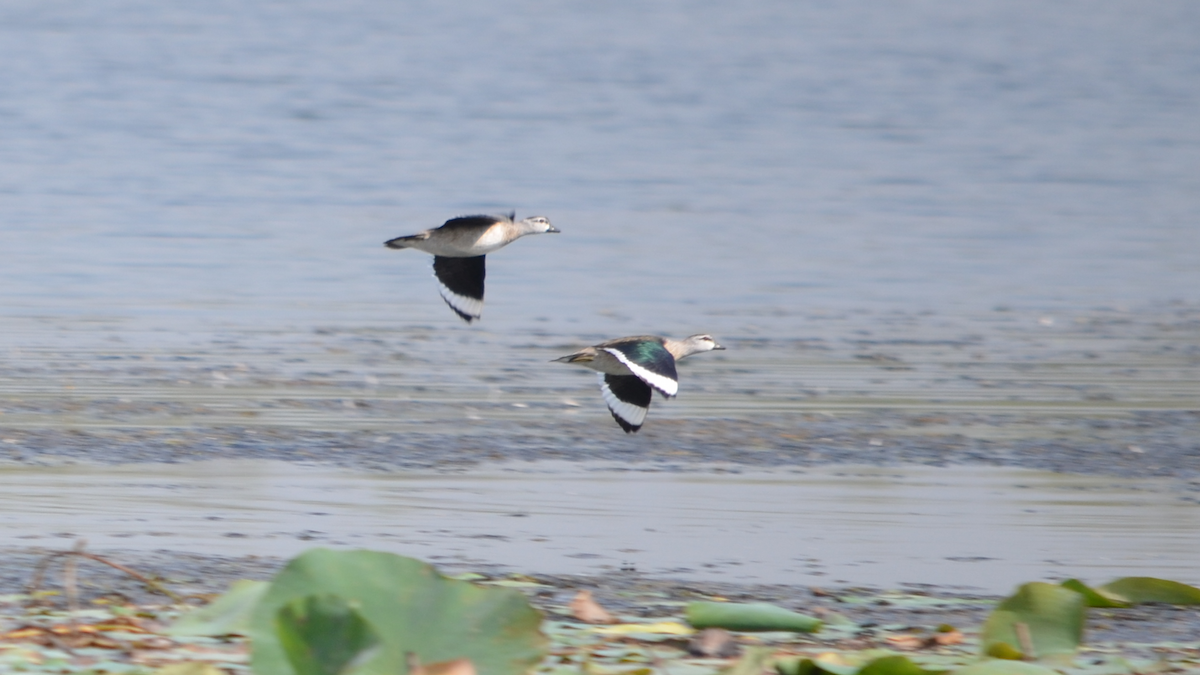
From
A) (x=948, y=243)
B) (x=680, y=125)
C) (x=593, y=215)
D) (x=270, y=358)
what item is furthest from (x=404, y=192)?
(x=270, y=358)

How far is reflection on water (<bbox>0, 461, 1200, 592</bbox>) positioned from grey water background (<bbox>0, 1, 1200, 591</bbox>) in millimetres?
48

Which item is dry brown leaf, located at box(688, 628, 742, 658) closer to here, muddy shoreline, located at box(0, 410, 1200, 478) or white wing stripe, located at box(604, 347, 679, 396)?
white wing stripe, located at box(604, 347, 679, 396)

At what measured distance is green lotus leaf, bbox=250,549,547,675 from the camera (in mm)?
4395

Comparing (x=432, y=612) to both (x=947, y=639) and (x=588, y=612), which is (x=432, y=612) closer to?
(x=588, y=612)

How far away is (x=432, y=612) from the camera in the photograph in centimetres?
442

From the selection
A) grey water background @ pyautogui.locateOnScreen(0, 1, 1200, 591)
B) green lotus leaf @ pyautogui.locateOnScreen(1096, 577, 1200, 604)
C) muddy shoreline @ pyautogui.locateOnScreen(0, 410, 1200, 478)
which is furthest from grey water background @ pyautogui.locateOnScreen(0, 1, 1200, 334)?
green lotus leaf @ pyautogui.locateOnScreen(1096, 577, 1200, 604)

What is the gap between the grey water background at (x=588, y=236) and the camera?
8977 millimetres

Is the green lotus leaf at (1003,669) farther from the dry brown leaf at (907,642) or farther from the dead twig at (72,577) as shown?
the dead twig at (72,577)

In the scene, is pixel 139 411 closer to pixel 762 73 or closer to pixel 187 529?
Result: pixel 187 529

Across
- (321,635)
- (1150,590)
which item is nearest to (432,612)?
(321,635)

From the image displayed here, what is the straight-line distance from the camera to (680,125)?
27.7 metres

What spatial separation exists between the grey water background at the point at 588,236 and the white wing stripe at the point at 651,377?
1.62 feet

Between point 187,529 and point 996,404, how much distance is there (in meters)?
4.34

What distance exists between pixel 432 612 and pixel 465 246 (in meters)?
3.06
